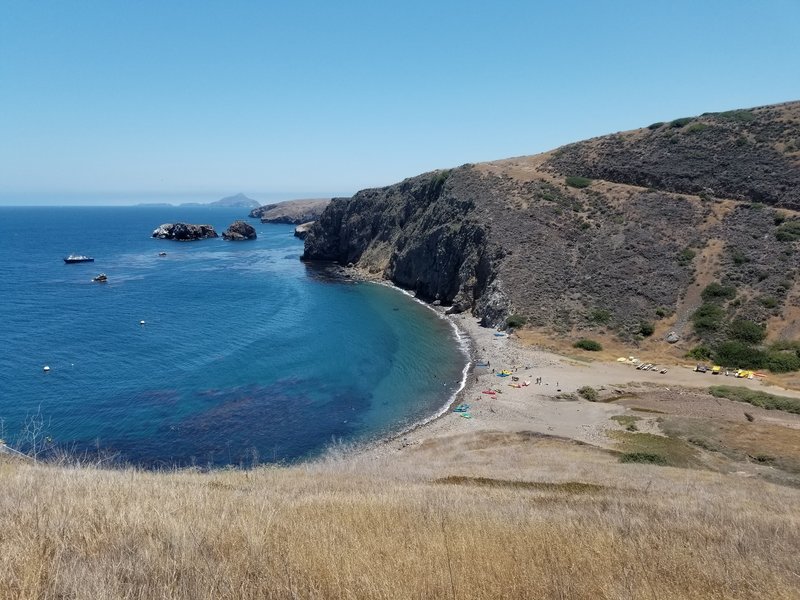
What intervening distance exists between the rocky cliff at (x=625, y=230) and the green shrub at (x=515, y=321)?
0.89m

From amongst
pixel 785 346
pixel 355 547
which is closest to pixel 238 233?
pixel 785 346

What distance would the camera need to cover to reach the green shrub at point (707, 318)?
4411cm

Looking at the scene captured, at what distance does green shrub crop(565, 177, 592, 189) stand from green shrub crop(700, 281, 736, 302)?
88.6 feet

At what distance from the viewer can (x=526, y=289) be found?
55.1 metres

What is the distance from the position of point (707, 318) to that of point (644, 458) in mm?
26712

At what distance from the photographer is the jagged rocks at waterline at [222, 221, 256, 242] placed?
147 metres

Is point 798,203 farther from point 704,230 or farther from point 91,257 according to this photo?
point 91,257

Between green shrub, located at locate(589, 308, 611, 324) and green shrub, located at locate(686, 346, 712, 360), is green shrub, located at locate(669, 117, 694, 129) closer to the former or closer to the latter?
green shrub, located at locate(589, 308, 611, 324)

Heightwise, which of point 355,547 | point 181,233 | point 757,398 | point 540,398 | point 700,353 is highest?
point 355,547

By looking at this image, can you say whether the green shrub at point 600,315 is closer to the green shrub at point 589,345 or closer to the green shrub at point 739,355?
the green shrub at point 589,345

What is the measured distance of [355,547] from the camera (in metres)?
5.25

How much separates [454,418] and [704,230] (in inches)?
1643

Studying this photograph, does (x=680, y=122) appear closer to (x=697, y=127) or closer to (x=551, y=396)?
(x=697, y=127)

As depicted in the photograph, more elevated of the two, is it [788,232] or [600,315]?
[788,232]
